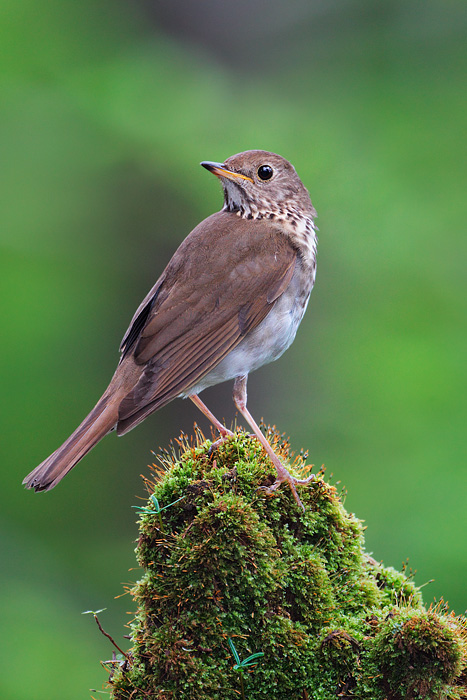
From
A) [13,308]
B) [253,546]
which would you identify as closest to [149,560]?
[253,546]

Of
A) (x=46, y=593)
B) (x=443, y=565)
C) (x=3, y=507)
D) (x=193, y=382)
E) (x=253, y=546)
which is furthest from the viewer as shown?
(x=3, y=507)

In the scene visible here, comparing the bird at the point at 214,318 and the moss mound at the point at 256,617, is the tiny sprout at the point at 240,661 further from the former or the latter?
the bird at the point at 214,318

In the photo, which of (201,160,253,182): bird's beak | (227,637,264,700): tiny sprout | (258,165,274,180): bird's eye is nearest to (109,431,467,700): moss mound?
(227,637,264,700): tiny sprout

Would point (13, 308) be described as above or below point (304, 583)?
above

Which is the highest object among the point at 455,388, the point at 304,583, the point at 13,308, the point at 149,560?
the point at 13,308

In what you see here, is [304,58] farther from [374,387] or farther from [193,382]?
[193,382]

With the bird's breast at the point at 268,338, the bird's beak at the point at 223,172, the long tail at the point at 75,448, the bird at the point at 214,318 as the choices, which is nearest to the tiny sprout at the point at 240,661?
the bird at the point at 214,318

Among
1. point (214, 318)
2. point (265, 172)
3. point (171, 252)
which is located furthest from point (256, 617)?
point (171, 252)

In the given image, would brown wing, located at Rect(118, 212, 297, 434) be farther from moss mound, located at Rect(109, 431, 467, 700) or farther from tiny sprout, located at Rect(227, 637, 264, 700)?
tiny sprout, located at Rect(227, 637, 264, 700)
